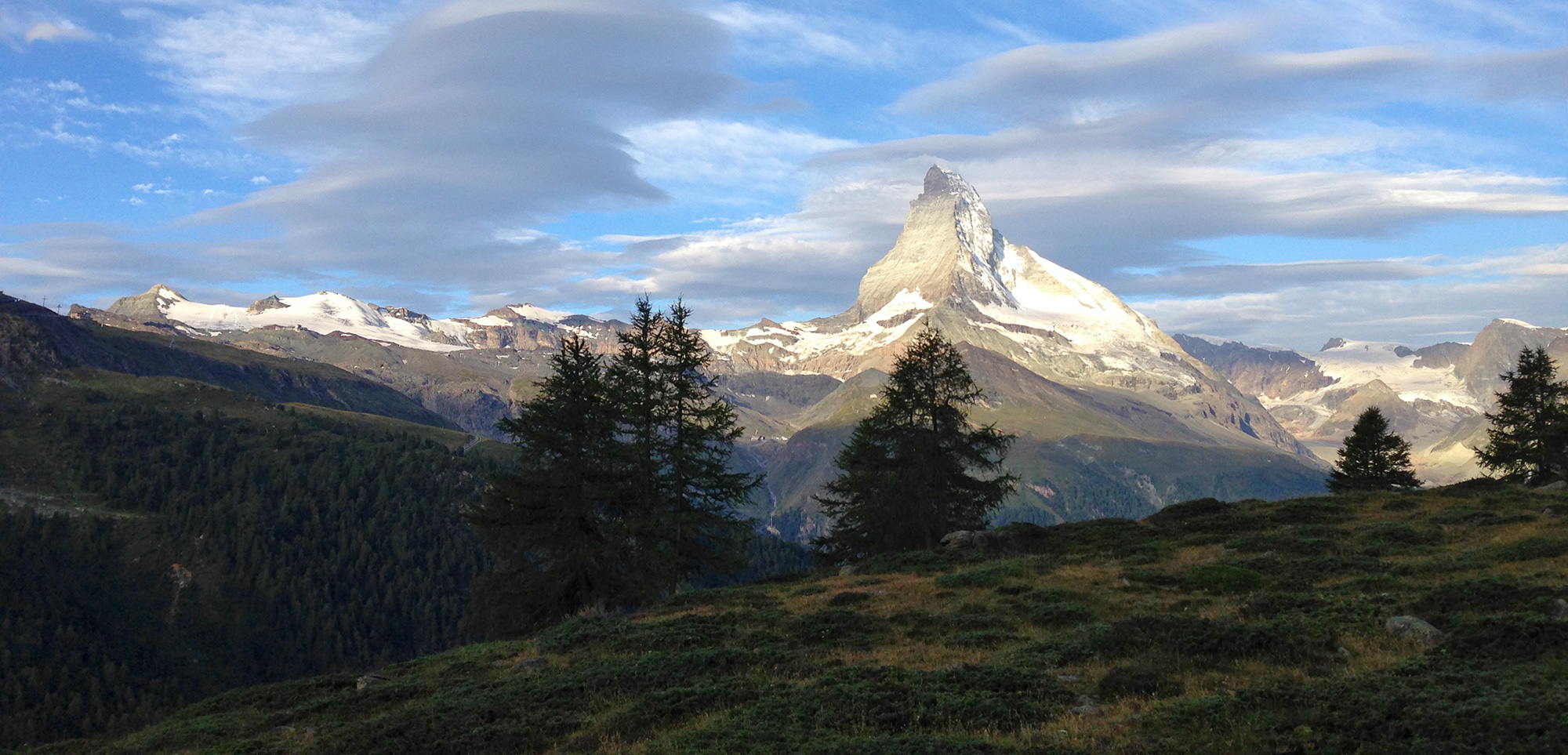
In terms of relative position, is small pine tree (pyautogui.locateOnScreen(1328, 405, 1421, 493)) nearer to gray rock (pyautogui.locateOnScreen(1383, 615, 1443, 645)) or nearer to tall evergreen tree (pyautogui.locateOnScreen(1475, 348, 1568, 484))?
tall evergreen tree (pyautogui.locateOnScreen(1475, 348, 1568, 484))

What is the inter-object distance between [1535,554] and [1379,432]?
52.6 metres

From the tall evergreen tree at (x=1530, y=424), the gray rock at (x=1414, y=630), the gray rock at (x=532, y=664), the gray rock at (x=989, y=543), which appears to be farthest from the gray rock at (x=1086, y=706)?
the tall evergreen tree at (x=1530, y=424)

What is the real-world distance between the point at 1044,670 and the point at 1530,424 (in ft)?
217

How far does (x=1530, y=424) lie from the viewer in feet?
211

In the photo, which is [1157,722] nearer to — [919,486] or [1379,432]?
[919,486]

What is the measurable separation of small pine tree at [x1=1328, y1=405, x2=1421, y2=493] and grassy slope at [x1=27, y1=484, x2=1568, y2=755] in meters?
37.7

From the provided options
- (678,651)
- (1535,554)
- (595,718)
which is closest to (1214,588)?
(1535,554)

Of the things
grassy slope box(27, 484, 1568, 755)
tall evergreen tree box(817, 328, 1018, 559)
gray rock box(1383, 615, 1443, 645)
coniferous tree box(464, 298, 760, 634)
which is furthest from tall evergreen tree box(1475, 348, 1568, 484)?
coniferous tree box(464, 298, 760, 634)

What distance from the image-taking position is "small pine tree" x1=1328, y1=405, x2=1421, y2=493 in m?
68.4

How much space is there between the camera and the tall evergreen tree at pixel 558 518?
41.4m

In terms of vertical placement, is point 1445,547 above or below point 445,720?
above

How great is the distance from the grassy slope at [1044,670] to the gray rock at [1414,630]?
0.35 meters

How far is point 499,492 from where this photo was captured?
4194 cm

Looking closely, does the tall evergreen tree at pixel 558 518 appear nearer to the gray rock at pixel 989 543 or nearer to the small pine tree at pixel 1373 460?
the gray rock at pixel 989 543
